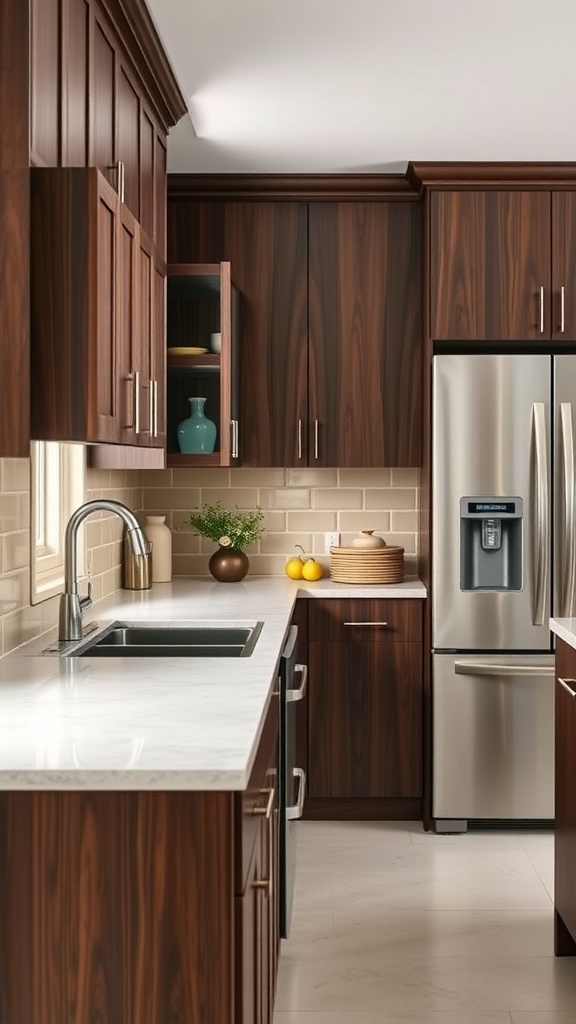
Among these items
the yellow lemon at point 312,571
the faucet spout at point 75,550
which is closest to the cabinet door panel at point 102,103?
the faucet spout at point 75,550

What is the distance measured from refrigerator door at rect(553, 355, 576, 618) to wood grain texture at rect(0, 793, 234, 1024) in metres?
2.82

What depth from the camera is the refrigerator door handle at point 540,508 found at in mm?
4242

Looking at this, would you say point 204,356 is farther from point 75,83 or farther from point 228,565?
point 75,83

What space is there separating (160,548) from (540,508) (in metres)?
1.56

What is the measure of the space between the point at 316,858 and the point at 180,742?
2.38 metres

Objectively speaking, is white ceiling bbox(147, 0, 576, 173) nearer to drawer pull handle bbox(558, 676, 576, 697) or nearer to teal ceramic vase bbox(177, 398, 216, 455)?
teal ceramic vase bbox(177, 398, 216, 455)

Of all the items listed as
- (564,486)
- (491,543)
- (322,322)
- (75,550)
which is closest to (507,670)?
(491,543)

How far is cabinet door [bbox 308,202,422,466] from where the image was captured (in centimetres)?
460

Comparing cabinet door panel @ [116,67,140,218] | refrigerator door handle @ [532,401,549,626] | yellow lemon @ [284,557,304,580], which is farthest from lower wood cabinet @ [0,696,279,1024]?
yellow lemon @ [284,557,304,580]

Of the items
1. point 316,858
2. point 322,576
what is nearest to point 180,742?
point 316,858

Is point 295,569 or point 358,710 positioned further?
point 295,569

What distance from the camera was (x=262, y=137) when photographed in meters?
3.94

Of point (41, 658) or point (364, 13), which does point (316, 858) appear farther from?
point (364, 13)

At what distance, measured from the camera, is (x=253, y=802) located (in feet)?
6.56
